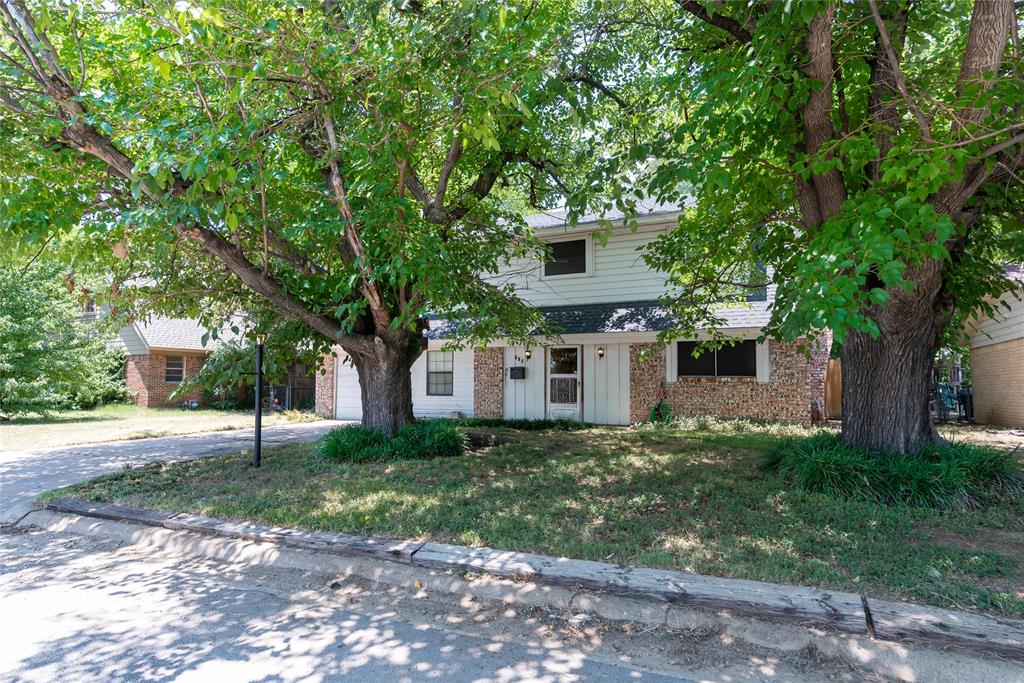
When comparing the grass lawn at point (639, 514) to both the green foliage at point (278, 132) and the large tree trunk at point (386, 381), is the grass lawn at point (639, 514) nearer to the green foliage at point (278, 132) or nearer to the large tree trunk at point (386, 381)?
the large tree trunk at point (386, 381)

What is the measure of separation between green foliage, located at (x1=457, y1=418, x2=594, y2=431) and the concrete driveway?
12.1ft

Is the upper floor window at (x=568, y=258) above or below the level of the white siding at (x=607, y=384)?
above

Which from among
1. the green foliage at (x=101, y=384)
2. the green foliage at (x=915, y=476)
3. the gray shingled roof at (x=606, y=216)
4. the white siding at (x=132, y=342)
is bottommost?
the green foliage at (x=915, y=476)

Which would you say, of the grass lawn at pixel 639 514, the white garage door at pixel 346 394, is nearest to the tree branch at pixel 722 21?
the grass lawn at pixel 639 514

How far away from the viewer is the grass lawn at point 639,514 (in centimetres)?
440

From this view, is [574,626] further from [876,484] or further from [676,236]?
[676,236]

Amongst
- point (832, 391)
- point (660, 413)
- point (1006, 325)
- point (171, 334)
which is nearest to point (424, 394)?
point (660, 413)

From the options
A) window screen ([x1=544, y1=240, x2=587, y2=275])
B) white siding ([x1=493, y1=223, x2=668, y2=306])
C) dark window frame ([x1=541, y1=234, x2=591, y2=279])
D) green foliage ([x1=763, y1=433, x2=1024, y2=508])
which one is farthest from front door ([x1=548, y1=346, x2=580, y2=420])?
green foliage ([x1=763, y1=433, x2=1024, y2=508])

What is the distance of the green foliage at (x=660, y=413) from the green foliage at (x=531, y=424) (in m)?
1.43

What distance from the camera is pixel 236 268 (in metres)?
8.07

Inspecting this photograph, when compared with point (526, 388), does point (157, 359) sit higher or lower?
higher

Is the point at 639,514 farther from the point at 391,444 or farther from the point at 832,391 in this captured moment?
the point at 832,391

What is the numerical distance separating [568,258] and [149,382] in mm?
15937

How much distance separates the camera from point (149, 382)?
21.7 metres
